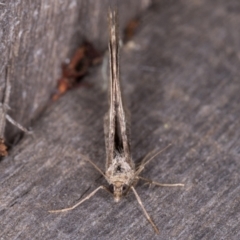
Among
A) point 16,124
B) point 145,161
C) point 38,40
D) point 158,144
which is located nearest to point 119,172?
point 145,161

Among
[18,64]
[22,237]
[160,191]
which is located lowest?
[160,191]

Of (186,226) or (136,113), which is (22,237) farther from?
(136,113)

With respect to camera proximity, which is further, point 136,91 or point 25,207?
point 136,91

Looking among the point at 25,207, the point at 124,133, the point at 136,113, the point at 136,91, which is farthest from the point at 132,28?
the point at 25,207

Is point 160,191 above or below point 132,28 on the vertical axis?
below

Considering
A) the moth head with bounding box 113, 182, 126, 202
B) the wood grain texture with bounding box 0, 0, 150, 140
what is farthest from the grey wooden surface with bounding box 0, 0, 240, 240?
the wood grain texture with bounding box 0, 0, 150, 140
